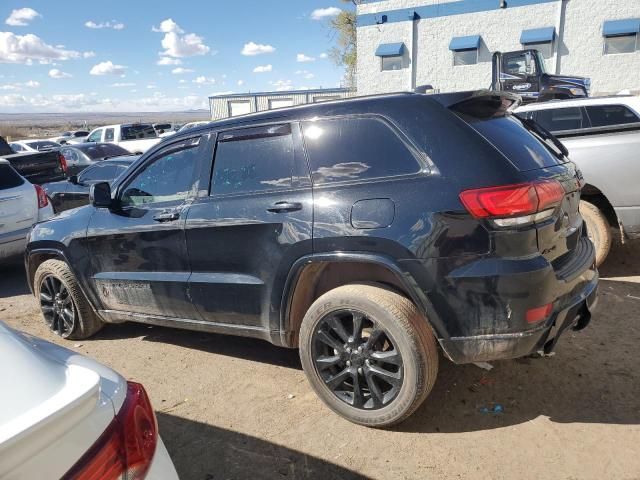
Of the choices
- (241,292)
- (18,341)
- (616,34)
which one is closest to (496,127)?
(241,292)

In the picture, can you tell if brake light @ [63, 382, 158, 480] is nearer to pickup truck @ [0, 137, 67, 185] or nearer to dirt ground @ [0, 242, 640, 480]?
dirt ground @ [0, 242, 640, 480]

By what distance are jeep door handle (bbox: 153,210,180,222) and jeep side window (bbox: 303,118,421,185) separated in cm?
112

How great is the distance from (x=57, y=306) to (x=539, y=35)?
22.1 metres

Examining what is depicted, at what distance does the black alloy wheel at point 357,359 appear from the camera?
9.57ft

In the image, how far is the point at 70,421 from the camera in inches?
52.9

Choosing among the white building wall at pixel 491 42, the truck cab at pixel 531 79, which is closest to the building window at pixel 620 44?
the white building wall at pixel 491 42

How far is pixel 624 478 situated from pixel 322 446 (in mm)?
1530

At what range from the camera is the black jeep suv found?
2621mm

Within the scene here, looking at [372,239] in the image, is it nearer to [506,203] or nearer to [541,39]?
[506,203]

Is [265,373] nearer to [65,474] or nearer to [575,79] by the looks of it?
[65,474]

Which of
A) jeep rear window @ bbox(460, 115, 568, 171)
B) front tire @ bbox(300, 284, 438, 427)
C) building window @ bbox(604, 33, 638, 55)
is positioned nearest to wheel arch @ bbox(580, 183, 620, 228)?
jeep rear window @ bbox(460, 115, 568, 171)

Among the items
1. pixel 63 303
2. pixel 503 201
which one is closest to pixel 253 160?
pixel 503 201

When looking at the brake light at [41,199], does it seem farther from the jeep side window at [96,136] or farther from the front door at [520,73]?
the jeep side window at [96,136]

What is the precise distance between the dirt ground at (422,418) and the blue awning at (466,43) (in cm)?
2063
